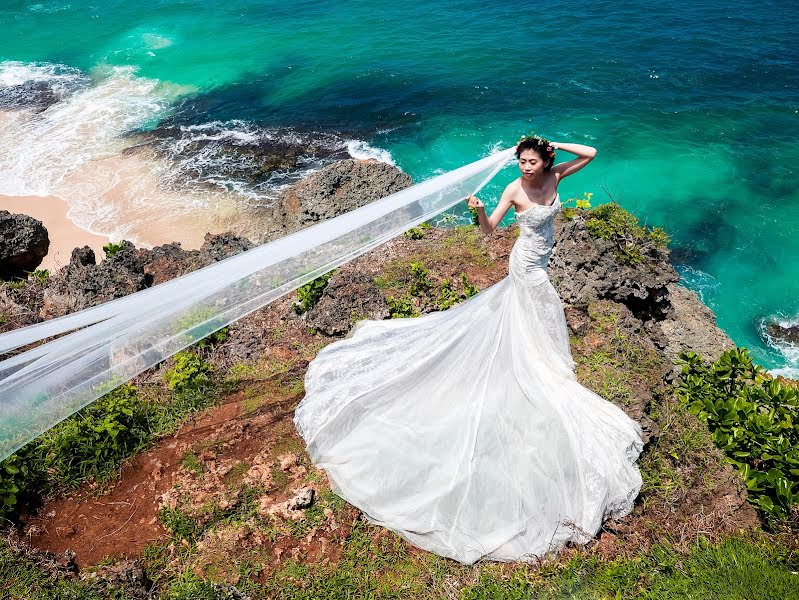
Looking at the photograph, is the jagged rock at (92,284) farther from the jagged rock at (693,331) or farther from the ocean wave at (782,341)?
the ocean wave at (782,341)

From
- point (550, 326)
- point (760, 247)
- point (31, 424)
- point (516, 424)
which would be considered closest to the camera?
point (31, 424)

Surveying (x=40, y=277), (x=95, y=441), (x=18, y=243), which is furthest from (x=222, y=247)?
(x=18, y=243)

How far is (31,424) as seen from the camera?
14.7 ft

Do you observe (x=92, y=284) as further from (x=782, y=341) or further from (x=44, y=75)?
(x=44, y=75)

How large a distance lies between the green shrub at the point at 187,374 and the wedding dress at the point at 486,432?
1.45m

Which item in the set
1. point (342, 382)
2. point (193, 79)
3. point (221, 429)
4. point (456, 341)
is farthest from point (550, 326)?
point (193, 79)

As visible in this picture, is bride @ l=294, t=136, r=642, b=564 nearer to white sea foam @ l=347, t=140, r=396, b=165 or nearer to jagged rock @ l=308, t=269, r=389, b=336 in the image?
jagged rock @ l=308, t=269, r=389, b=336

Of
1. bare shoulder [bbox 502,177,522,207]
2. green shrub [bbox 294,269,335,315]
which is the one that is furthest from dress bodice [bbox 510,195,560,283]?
green shrub [bbox 294,269,335,315]

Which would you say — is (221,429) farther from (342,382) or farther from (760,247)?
(760,247)

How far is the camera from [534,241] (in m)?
5.16

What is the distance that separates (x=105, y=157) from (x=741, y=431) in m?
19.1

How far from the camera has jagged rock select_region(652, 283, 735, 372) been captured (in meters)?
9.47

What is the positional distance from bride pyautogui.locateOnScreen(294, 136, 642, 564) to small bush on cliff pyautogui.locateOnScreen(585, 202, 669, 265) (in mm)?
3092

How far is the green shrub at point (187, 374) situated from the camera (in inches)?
254
